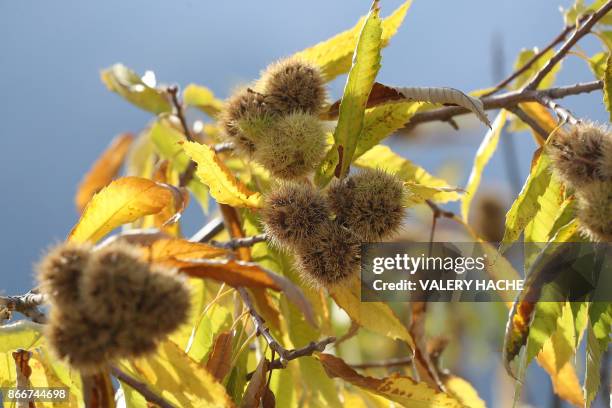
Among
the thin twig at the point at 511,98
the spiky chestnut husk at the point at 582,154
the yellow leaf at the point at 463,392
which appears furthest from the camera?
the yellow leaf at the point at 463,392

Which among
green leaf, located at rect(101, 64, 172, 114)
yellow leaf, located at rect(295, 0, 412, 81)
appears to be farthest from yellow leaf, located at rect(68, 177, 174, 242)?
green leaf, located at rect(101, 64, 172, 114)

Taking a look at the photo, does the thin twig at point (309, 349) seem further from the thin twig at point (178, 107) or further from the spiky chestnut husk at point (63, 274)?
the thin twig at point (178, 107)

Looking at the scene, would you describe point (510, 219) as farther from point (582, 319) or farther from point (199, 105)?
point (199, 105)

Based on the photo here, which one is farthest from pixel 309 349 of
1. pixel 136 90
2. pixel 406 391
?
pixel 136 90

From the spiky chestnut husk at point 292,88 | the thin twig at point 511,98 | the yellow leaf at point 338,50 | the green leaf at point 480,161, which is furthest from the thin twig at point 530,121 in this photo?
the spiky chestnut husk at point 292,88

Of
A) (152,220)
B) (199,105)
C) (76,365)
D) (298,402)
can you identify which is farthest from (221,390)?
(199,105)

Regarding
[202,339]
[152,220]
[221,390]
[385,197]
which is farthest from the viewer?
[152,220]
